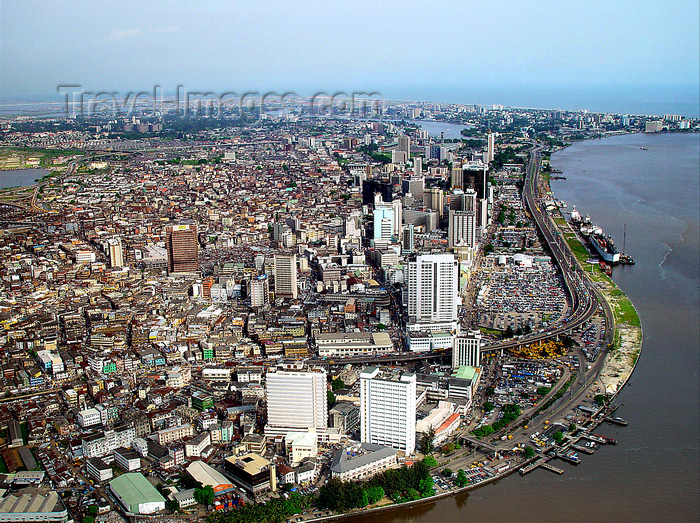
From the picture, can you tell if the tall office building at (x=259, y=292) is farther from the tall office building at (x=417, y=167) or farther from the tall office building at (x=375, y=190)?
the tall office building at (x=417, y=167)

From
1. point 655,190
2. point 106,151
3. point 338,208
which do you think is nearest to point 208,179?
point 106,151

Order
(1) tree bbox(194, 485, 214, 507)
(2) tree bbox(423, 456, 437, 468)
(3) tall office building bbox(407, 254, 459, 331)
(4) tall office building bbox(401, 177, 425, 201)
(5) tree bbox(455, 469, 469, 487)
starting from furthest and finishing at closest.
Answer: (4) tall office building bbox(401, 177, 425, 201)
(3) tall office building bbox(407, 254, 459, 331)
(2) tree bbox(423, 456, 437, 468)
(5) tree bbox(455, 469, 469, 487)
(1) tree bbox(194, 485, 214, 507)

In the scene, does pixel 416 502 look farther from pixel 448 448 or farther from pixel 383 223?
pixel 383 223

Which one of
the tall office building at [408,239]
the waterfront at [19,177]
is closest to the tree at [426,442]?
the tall office building at [408,239]

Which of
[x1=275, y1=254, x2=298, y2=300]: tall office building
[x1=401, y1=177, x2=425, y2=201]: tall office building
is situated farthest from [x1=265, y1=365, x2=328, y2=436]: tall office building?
[x1=401, y1=177, x2=425, y2=201]: tall office building

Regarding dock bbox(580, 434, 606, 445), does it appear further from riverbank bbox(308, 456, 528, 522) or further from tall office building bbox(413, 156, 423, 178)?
tall office building bbox(413, 156, 423, 178)

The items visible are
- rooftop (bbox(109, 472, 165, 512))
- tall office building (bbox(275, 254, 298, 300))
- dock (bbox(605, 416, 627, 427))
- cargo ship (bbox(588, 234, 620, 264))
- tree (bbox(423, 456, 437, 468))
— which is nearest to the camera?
rooftop (bbox(109, 472, 165, 512))

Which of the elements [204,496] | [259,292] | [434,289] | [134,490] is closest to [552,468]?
[204,496]
